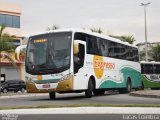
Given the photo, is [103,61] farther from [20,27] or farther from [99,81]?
[20,27]

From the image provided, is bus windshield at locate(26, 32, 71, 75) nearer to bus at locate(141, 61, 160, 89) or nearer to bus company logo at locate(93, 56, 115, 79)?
bus company logo at locate(93, 56, 115, 79)

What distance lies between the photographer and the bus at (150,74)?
138 ft

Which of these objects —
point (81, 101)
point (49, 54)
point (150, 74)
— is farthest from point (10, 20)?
point (81, 101)

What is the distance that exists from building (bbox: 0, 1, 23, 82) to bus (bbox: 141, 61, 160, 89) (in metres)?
21.1

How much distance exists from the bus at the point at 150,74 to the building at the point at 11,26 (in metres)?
21.1

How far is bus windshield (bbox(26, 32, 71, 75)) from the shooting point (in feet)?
67.6

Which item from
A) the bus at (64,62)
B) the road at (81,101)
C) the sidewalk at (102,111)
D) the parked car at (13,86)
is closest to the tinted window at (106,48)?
the bus at (64,62)

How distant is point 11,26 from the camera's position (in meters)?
58.7

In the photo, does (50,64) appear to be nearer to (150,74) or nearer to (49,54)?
(49,54)

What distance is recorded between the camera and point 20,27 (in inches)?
2354

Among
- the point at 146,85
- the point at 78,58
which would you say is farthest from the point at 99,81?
the point at 146,85

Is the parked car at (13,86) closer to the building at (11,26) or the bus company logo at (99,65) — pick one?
the building at (11,26)

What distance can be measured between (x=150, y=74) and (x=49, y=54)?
2350cm

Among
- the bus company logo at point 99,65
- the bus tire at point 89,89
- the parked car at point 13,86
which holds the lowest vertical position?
the parked car at point 13,86
